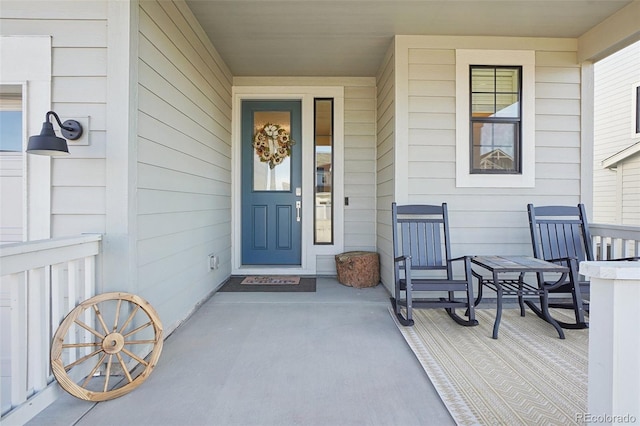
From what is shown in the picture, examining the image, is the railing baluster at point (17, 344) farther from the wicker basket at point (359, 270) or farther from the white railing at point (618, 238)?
the white railing at point (618, 238)

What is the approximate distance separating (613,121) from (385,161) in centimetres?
538

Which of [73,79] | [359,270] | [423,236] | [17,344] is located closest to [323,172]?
[359,270]

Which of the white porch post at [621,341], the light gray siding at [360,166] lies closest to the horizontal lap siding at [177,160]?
the light gray siding at [360,166]

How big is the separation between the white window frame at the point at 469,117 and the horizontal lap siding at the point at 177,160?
2424 mm

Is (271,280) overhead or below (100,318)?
below

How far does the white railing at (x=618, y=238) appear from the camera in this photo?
2796 mm

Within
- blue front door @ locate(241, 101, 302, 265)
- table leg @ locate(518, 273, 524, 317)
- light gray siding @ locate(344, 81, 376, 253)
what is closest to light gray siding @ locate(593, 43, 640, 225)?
light gray siding @ locate(344, 81, 376, 253)

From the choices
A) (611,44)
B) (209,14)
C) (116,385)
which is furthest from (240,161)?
(611,44)

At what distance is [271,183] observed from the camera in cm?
443

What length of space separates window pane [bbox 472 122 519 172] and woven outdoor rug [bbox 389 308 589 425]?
1.44m

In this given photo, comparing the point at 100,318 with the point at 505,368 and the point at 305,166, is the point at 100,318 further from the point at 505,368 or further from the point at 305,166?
the point at 305,166

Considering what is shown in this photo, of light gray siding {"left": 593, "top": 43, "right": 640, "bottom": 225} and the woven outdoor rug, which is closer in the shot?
the woven outdoor rug

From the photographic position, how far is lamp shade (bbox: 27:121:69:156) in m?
1.63

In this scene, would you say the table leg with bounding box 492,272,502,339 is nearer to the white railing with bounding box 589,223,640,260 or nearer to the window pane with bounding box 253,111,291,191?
the white railing with bounding box 589,223,640,260
